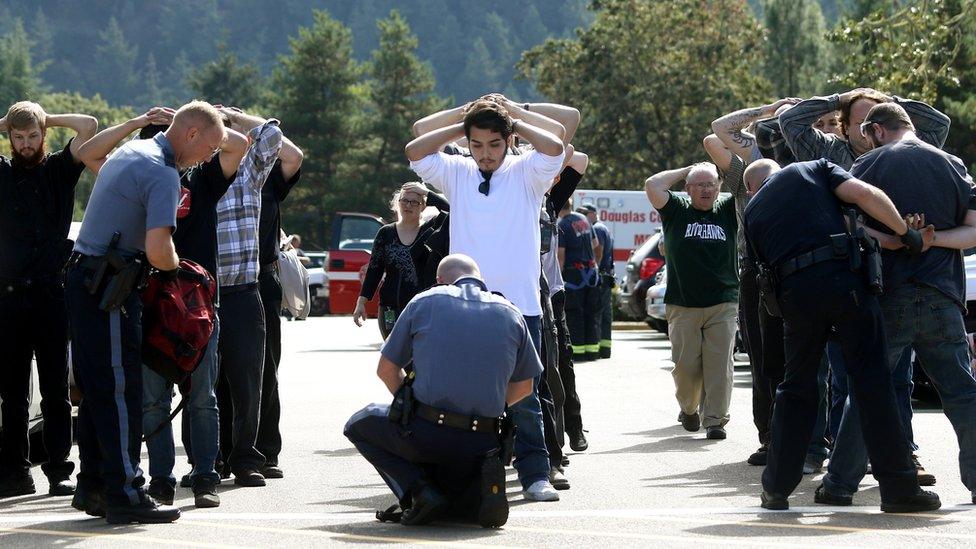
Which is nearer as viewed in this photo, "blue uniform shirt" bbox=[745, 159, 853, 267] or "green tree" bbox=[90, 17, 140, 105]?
"blue uniform shirt" bbox=[745, 159, 853, 267]

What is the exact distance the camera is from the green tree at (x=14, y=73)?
125125 mm

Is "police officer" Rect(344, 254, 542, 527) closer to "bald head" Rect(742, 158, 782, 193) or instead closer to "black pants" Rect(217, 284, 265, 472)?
"black pants" Rect(217, 284, 265, 472)

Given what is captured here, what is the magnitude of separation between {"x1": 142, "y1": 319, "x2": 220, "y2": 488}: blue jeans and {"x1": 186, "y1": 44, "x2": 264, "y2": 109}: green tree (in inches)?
3831

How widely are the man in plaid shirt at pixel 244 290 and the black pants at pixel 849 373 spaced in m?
3.01

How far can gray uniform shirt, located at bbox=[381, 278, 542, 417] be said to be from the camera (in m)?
7.61

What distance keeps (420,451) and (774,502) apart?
175cm

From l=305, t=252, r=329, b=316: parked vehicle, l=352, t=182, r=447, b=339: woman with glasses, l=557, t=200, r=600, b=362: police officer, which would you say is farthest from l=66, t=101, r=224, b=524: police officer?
l=305, t=252, r=329, b=316: parked vehicle

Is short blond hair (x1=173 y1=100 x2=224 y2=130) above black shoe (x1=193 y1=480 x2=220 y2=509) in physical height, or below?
above

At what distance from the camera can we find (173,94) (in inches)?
7495

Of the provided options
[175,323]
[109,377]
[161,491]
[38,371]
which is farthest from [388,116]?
[109,377]

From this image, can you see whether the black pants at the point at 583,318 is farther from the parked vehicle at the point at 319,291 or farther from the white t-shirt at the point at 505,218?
the parked vehicle at the point at 319,291

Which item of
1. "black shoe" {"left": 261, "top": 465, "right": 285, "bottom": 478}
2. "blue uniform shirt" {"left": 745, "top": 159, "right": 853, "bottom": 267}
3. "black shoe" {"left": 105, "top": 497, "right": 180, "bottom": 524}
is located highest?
"blue uniform shirt" {"left": 745, "top": 159, "right": 853, "bottom": 267}

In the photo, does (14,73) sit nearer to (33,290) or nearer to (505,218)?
(33,290)

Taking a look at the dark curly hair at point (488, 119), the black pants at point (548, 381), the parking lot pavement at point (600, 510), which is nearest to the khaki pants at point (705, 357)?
the parking lot pavement at point (600, 510)
